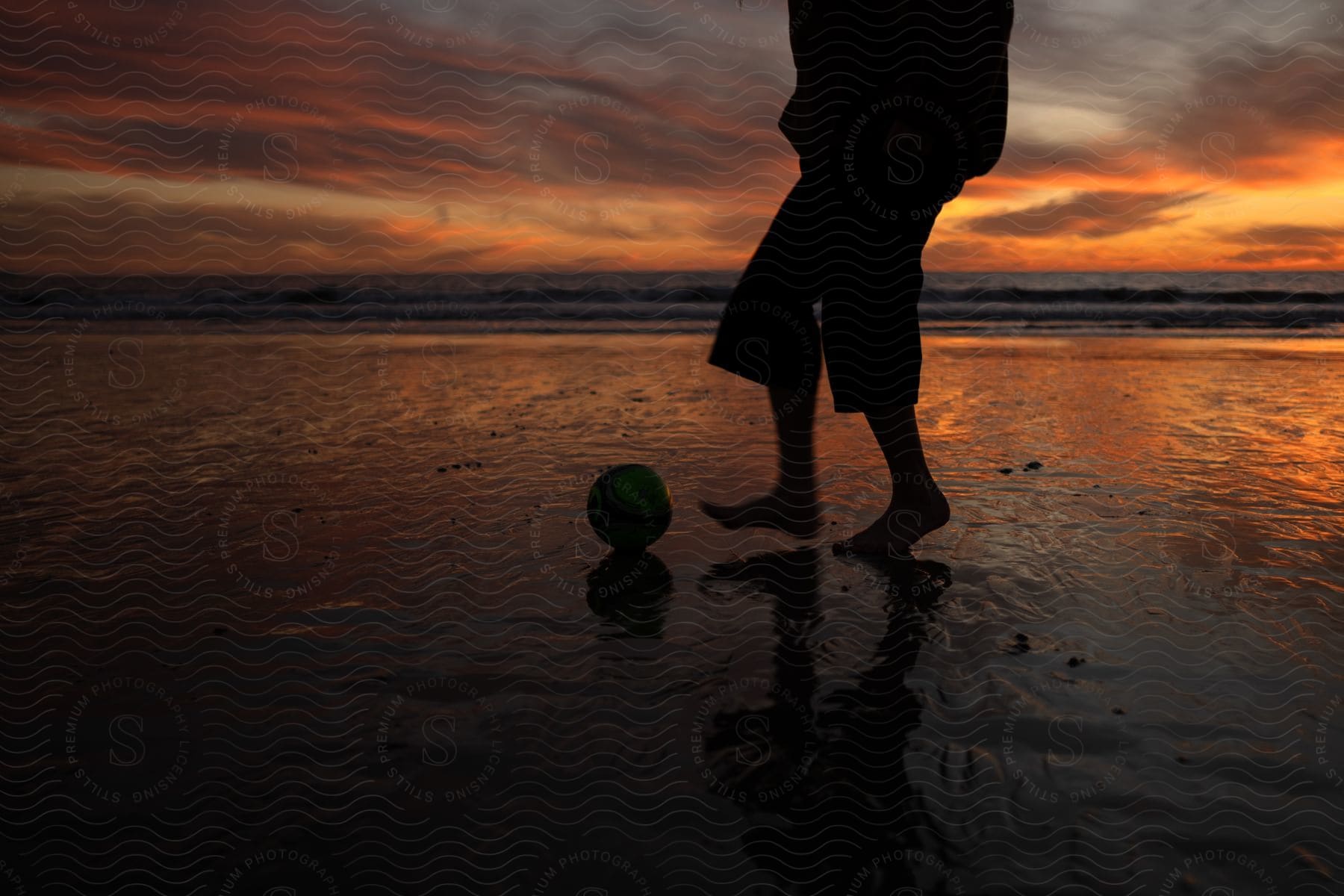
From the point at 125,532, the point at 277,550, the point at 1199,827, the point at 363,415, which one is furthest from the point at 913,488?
the point at 363,415

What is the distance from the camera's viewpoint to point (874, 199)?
10.1ft

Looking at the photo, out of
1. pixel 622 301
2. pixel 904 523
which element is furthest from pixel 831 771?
pixel 622 301

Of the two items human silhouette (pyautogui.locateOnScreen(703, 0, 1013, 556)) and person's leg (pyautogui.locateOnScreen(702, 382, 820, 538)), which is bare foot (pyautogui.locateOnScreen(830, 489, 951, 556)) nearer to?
human silhouette (pyautogui.locateOnScreen(703, 0, 1013, 556))

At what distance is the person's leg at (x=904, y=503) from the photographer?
3.30 meters

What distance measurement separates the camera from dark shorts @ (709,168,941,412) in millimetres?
3104

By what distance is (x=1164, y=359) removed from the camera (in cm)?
954

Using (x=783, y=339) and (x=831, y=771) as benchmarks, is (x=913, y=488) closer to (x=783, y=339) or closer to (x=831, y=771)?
(x=783, y=339)

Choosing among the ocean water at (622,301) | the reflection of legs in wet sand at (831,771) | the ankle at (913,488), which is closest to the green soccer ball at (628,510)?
the reflection of legs in wet sand at (831,771)

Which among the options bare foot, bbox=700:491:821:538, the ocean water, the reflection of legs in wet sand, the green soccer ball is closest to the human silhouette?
bare foot, bbox=700:491:821:538

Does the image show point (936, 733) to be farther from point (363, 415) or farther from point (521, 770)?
point (363, 415)

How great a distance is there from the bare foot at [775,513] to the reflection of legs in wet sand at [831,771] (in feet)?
2.29

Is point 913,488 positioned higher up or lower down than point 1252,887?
higher up

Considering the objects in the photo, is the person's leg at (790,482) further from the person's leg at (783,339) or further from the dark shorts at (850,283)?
the dark shorts at (850,283)

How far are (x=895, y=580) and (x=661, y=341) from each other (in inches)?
350
